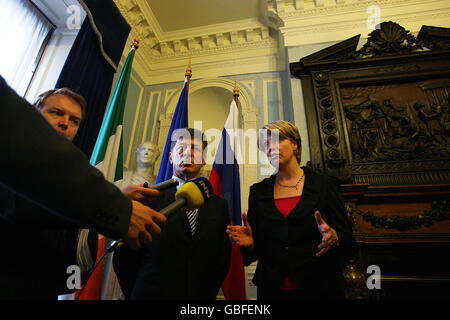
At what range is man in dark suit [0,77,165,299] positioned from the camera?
1.54 ft

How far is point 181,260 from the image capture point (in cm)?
96

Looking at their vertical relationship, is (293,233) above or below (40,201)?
above

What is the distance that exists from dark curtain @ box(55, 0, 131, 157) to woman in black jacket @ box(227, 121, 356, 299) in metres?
1.85

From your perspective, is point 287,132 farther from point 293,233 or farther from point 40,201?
point 40,201

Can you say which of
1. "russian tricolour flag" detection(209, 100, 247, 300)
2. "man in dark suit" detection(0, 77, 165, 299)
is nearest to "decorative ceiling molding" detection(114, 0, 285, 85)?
"russian tricolour flag" detection(209, 100, 247, 300)

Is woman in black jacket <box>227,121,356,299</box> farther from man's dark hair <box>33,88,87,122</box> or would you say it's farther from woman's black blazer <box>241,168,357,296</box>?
man's dark hair <box>33,88,87,122</box>

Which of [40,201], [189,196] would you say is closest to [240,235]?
[189,196]

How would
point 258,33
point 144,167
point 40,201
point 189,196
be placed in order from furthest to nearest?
1. point 258,33
2. point 144,167
3. point 189,196
4. point 40,201

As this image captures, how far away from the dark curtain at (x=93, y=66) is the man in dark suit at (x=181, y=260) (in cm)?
158

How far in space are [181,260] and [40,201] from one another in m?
0.62

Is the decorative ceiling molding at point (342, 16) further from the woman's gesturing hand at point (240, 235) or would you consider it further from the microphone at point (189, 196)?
the microphone at point (189, 196)
